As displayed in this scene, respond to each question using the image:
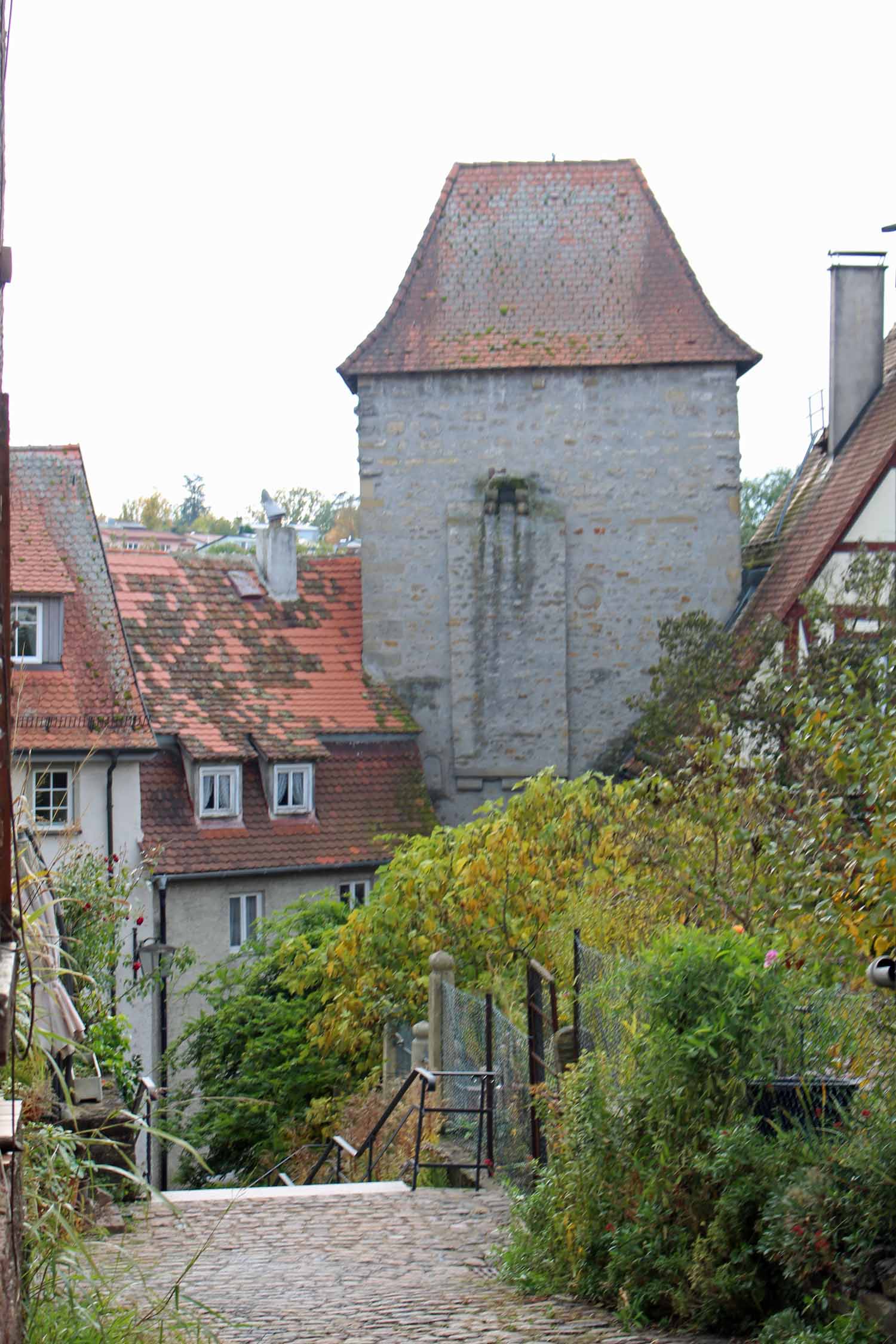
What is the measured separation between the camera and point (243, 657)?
78.6ft

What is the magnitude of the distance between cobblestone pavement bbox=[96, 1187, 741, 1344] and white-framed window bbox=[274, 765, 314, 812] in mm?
12429

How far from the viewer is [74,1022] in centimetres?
710

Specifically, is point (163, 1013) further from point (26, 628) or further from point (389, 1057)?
point (389, 1057)

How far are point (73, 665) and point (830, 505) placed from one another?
10343mm

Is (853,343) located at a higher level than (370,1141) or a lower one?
higher

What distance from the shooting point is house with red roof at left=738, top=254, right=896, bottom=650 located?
21.8m

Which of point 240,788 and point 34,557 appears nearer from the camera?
point 34,557

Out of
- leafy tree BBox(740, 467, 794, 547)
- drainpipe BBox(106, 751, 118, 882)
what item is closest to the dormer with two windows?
drainpipe BBox(106, 751, 118, 882)

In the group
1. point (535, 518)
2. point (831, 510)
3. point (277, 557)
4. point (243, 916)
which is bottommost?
point (243, 916)

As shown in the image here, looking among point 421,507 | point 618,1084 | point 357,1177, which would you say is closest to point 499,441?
point 421,507

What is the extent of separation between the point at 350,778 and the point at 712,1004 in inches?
665

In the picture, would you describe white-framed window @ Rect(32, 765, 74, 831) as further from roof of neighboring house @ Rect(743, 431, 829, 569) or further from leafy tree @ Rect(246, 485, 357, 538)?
leafy tree @ Rect(246, 485, 357, 538)

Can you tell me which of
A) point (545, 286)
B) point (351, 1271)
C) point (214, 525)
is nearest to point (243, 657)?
point (545, 286)

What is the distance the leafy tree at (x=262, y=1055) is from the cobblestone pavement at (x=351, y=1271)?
651cm
